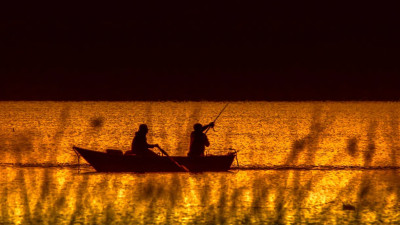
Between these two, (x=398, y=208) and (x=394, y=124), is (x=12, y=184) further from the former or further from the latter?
(x=394, y=124)

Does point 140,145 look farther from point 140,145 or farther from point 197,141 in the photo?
point 197,141

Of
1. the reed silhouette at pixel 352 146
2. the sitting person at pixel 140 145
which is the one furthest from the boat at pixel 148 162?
the reed silhouette at pixel 352 146

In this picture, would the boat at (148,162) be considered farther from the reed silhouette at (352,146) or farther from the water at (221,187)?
the reed silhouette at (352,146)

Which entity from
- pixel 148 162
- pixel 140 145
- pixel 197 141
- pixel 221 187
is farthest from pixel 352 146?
pixel 221 187

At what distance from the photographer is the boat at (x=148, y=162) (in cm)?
1612

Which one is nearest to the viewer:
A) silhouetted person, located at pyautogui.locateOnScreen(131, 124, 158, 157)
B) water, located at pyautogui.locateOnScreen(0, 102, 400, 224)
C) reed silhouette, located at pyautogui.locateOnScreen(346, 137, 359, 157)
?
water, located at pyautogui.locateOnScreen(0, 102, 400, 224)

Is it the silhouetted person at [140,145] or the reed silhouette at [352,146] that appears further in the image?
the reed silhouette at [352,146]

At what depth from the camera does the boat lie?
16.1m

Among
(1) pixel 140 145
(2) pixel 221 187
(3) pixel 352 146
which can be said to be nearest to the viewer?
(2) pixel 221 187

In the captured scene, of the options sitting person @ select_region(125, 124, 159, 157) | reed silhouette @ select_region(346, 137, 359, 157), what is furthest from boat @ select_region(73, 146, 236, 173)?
reed silhouette @ select_region(346, 137, 359, 157)

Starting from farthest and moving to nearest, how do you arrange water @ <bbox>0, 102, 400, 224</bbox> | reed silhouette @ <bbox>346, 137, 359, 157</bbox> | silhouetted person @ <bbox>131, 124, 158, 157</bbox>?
reed silhouette @ <bbox>346, 137, 359, 157</bbox>
silhouetted person @ <bbox>131, 124, 158, 157</bbox>
water @ <bbox>0, 102, 400, 224</bbox>

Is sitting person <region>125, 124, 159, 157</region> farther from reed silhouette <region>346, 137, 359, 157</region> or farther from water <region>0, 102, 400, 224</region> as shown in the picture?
reed silhouette <region>346, 137, 359, 157</region>

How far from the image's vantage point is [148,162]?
16.2 metres

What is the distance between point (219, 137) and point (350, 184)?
15.1m
